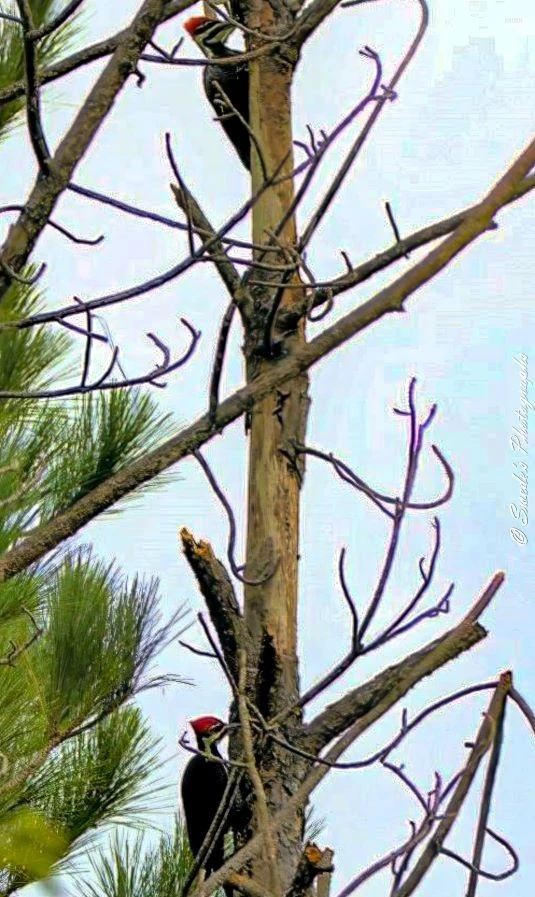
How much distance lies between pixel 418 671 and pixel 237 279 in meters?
0.91

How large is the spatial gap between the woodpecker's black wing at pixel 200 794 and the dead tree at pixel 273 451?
649 millimetres

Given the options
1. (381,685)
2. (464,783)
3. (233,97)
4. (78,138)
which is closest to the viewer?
(464,783)

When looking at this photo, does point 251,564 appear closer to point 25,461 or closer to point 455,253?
point 25,461

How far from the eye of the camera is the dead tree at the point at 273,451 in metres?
0.98

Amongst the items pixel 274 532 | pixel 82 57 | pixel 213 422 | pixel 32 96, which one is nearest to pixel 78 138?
pixel 32 96

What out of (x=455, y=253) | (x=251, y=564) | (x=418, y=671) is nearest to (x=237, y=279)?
(x=251, y=564)

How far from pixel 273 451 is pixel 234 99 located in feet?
2.47

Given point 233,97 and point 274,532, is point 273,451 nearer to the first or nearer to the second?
point 274,532

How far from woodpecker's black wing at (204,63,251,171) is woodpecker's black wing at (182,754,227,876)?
1.08 metres

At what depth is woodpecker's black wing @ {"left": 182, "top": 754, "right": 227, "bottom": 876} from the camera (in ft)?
8.10

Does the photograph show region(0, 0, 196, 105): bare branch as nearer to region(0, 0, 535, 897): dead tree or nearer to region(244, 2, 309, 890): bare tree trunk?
region(0, 0, 535, 897): dead tree

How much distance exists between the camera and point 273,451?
202 centimetres

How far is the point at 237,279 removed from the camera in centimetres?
200

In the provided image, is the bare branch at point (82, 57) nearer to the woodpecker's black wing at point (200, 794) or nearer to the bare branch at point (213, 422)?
the bare branch at point (213, 422)
